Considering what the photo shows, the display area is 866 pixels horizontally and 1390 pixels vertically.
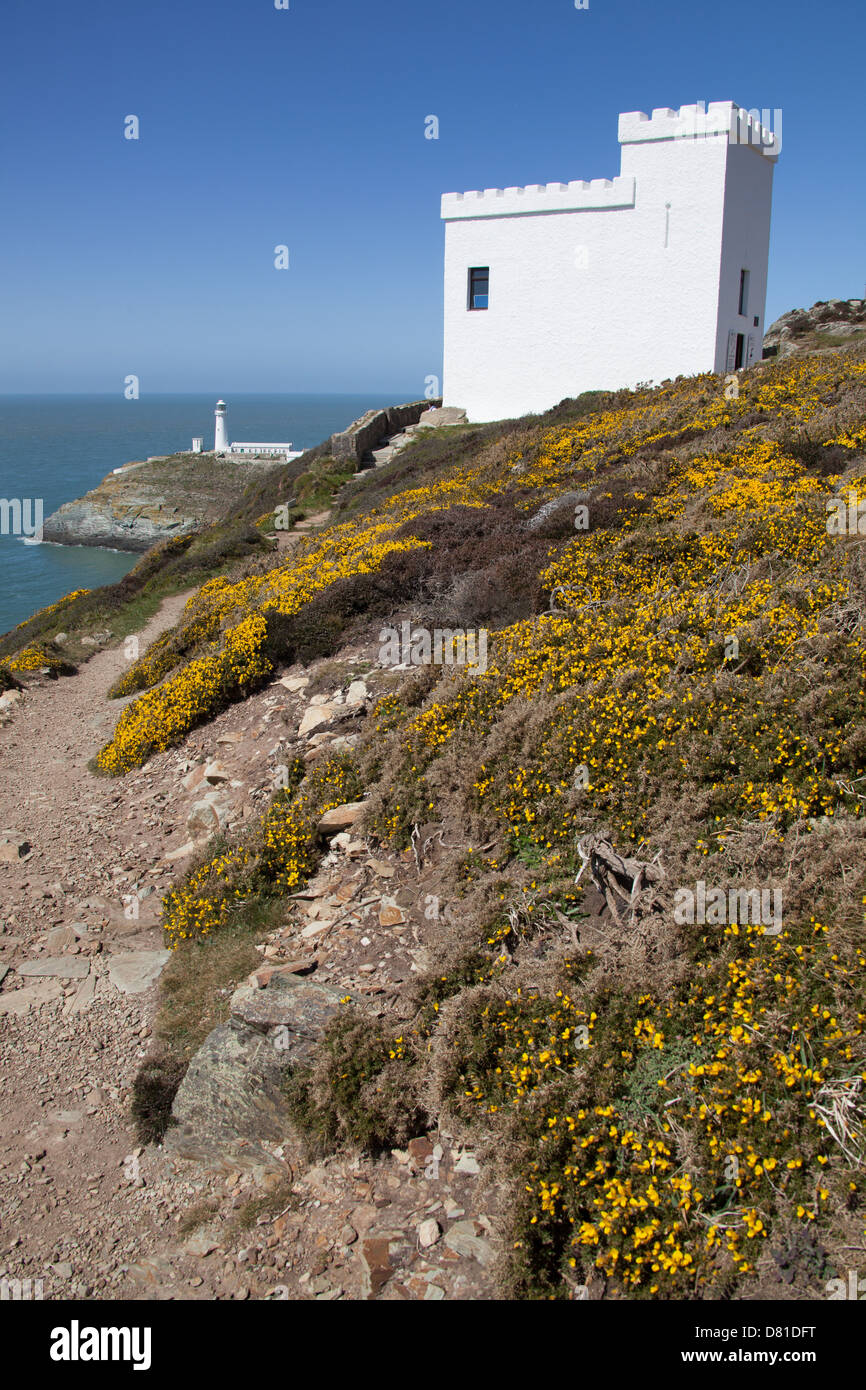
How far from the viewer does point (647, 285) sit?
2706 centimetres

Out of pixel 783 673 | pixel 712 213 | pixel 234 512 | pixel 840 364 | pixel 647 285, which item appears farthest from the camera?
pixel 234 512

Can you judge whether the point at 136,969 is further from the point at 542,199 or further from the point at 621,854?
Result: the point at 542,199

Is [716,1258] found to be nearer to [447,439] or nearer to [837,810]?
[837,810]

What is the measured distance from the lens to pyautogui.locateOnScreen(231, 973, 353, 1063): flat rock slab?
566cm

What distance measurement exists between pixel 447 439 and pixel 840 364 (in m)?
12.9

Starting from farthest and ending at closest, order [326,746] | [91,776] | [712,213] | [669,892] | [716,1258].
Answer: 1. [712,213]
2. [91,776]
3. [326,746]
4. [669,892]
5. [716,1258]

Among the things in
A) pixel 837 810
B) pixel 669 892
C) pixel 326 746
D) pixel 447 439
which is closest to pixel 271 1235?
pixel 669 892

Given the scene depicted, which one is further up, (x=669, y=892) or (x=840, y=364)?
(x=840, y=364)

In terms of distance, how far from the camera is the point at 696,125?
2486 cm

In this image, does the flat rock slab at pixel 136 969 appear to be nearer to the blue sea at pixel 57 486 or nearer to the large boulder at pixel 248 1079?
the large boulder at pixel 248 1079

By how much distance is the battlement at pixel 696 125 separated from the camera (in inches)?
966

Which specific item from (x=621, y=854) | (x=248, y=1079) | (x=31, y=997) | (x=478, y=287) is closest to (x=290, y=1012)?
(x=248, y=1079)

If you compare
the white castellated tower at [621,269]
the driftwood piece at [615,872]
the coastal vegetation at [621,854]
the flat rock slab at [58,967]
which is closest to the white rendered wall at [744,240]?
the white castellated tower at [621,269]

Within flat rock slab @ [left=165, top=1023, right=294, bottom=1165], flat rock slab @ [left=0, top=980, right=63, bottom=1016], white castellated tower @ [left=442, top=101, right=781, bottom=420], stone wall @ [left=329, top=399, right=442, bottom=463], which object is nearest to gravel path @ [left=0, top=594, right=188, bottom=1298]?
flat rock slab @ [left=0, top=980, right=63, bottom=1016]
